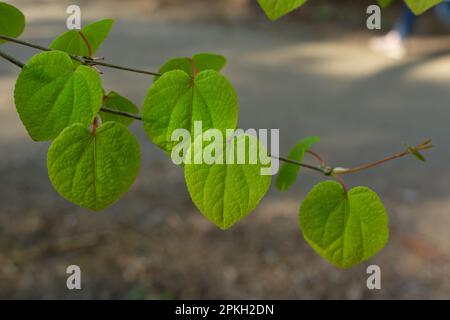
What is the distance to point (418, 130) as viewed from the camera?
8.89ft

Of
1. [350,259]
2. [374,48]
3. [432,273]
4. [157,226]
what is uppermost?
[374,48]

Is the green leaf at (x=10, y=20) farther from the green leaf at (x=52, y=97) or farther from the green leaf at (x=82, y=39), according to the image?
the green leaf at (x=52, y=97)

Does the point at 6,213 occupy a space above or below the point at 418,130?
below

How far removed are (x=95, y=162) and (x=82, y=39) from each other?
153 millimetres

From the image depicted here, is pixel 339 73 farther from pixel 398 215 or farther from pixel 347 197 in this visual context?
pixel 347 197

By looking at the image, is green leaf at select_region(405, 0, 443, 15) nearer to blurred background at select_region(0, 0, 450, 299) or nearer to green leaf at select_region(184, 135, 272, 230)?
green leaf at select_region(184, 135, 272, 230)

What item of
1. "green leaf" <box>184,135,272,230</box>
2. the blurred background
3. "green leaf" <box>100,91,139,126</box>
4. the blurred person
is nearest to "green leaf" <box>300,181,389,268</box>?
"green leaf" <box>184,135,272,230</box>

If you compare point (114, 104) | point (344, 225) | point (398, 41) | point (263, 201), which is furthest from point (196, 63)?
point (398, 41)

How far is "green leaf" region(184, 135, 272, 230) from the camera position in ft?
1.08

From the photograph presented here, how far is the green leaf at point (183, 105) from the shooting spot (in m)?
0.34

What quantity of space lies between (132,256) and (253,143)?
1.54 meters

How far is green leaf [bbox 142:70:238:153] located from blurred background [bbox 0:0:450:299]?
1.35 m
